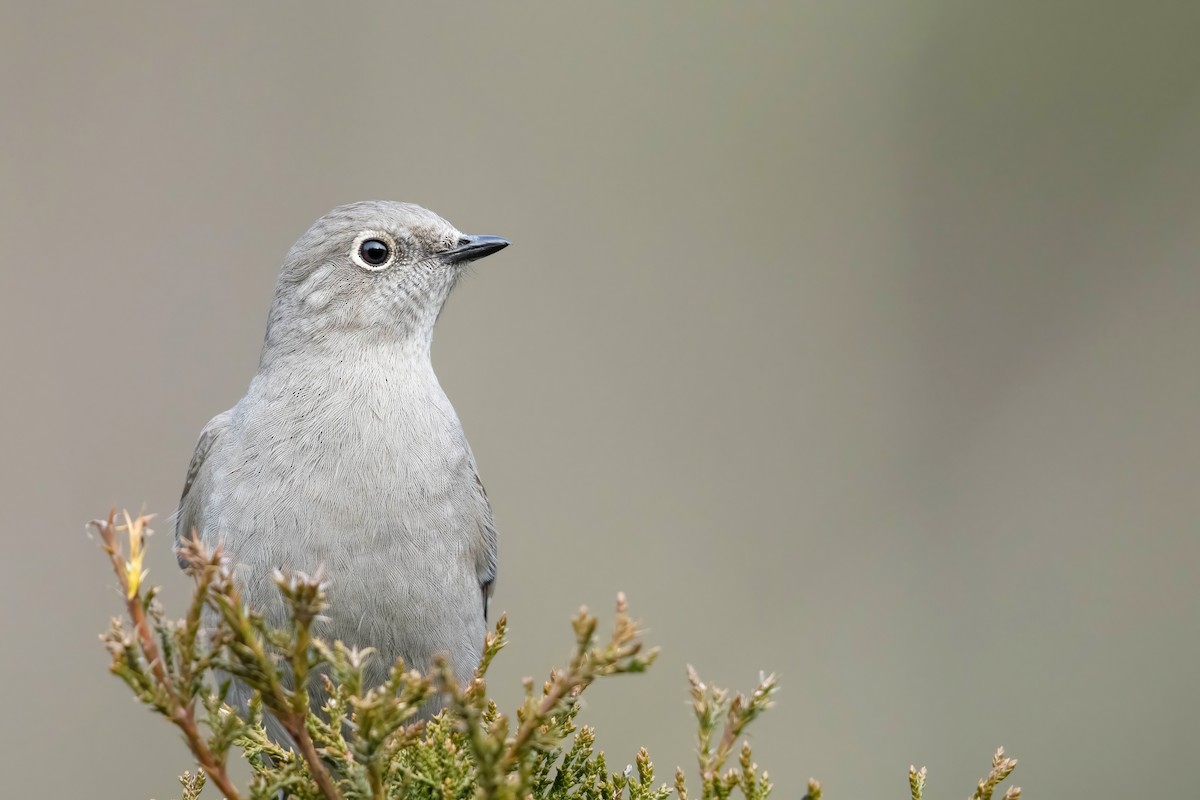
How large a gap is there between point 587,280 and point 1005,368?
2.30 m

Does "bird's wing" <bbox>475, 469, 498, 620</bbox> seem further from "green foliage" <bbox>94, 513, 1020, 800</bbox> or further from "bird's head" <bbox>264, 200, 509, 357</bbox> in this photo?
"green foliage" <bbox>94, 513, 1020, 800</bbox>

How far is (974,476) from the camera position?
230 inches

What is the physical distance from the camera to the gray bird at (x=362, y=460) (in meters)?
2.35

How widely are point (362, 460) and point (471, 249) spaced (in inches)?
29.8

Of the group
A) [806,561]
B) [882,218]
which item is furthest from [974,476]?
[882,218]

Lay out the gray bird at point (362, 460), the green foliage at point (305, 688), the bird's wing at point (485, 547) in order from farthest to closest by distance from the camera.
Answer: the bird's wing at point (485, 547) → the gray bird at point (362, 460) → the green foliage at point (305, 688)

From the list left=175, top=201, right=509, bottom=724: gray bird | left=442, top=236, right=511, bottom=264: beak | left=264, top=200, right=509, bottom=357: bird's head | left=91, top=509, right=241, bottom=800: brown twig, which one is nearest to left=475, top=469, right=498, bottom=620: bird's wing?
left=175, top=201, right=509, bottom=724: gray bird

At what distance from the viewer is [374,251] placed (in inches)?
113

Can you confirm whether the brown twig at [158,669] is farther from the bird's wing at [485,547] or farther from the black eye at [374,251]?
the black eye at [374,251]

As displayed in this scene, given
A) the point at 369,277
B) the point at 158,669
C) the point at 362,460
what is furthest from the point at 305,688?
the point at 369,277

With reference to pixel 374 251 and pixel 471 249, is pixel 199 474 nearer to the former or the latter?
pixel 374 251

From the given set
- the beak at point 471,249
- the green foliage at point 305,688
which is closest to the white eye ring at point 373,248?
the beak at point 471,249

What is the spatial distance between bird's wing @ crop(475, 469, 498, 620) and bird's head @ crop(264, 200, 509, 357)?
1.42 feet

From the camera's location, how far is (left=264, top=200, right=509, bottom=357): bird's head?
2766 mm
